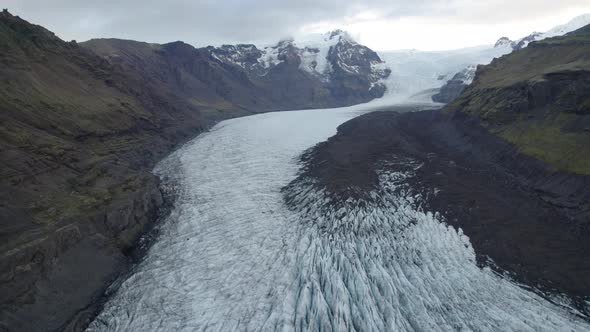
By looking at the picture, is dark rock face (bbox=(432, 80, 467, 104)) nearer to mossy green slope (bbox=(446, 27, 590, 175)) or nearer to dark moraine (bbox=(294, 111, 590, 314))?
mossy green slope (bbox=(446, 27, 590, 175))

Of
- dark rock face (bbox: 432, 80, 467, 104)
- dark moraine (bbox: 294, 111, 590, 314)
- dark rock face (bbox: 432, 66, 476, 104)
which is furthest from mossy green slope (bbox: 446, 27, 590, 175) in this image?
dark rock face (bbox: 432, 80, 467, 104)

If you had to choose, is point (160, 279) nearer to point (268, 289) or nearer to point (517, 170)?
point (268, 289)

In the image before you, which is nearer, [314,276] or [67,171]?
[314,276]

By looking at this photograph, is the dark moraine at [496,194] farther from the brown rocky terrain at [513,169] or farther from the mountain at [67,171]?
the mountain at [67,171]

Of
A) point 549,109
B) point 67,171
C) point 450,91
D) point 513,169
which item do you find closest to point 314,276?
point 67,171

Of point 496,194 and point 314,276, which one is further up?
point 314,276

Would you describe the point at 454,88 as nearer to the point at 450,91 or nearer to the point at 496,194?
the point at 450,91

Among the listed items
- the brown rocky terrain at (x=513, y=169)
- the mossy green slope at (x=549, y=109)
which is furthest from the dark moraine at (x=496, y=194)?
the mossy green slope at (x=549, y=109)

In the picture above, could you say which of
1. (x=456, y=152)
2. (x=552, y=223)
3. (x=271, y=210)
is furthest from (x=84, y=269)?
(x=456, y=152)

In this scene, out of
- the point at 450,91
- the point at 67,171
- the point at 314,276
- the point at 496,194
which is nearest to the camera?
the point at 314,276
